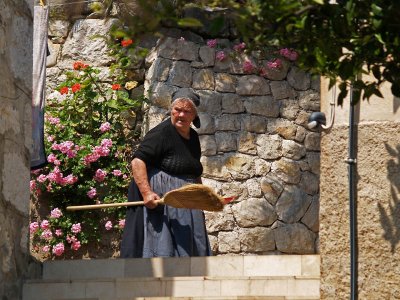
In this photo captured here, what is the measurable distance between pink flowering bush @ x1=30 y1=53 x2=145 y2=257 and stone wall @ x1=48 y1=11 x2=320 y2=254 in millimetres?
339

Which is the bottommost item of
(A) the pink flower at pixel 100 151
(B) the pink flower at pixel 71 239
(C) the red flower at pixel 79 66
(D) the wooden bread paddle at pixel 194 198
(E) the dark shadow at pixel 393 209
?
(E) the dark shadow at pixel 393 209

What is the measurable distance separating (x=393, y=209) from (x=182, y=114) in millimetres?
3078

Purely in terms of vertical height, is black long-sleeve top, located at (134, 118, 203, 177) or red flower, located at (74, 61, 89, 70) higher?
red flower, located at (74, 61, 89, 70)

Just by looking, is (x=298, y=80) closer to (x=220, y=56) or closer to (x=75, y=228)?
(x=220, y=56)

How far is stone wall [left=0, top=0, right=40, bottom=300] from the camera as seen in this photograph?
743cm

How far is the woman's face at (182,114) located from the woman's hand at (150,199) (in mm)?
568

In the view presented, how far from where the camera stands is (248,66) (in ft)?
42.3

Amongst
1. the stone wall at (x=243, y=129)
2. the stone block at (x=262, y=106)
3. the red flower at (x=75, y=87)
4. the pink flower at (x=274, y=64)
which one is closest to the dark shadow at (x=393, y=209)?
the stone wall at (x=243, y=129)

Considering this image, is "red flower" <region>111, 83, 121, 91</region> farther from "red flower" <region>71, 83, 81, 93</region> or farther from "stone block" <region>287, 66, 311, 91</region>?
"stone block" <region>287, 66, 311, 91</region>

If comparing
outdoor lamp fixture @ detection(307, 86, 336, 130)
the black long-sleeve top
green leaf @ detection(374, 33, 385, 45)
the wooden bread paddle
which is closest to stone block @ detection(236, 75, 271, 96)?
the black long-sleeve top

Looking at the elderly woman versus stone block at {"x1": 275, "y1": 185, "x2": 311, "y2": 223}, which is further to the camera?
stone block at {"x1": 275, "y1": 185, "x2": 311, "y2": 223}

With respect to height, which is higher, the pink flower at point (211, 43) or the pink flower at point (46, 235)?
the pink flower at point (211, 43)

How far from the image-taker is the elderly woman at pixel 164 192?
902 cm

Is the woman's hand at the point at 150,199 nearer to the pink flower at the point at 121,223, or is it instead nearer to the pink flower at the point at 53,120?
the pink flower at the point at 121,223
